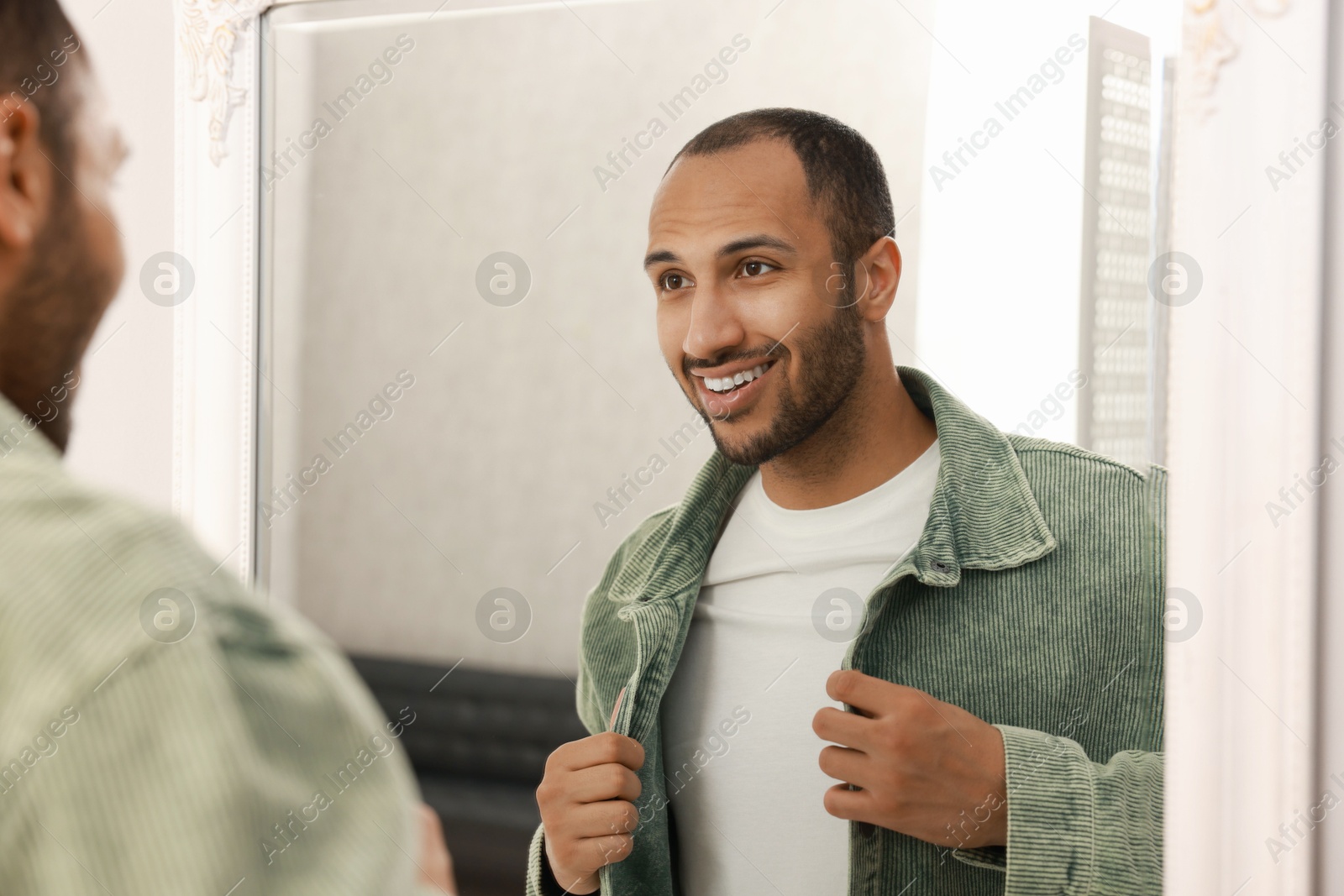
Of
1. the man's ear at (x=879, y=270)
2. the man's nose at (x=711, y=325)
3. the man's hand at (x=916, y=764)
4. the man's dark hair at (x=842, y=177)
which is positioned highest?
the man's dark hair at (x=842, y=177)

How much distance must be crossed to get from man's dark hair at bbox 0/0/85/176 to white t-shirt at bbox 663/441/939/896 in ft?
2.60

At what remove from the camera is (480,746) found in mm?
1207

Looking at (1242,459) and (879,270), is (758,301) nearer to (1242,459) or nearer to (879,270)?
(879,270)

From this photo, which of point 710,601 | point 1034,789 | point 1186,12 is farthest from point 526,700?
point 1186,12

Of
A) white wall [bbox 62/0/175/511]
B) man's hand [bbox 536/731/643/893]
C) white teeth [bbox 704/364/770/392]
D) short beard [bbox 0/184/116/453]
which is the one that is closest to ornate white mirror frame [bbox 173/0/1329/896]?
white teeth [bbox 704/364/770/392]

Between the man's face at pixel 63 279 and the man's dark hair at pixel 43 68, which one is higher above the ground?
the man's dark hair at pixel 43 68

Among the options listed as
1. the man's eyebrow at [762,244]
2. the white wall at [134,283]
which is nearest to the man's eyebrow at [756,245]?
the man's eyebrow at [762,244]

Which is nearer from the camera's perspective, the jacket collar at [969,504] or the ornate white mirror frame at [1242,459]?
the ornate white mirror frame at [1242,459]

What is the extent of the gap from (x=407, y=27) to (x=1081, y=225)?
83cm

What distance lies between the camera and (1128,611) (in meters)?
0.88

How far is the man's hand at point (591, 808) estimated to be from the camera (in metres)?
1.00

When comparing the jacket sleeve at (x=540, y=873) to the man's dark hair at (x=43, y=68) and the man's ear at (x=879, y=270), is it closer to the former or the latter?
the man's ear at (x=879, y=270)

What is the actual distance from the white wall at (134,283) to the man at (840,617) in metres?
0.74

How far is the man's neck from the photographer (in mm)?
967
